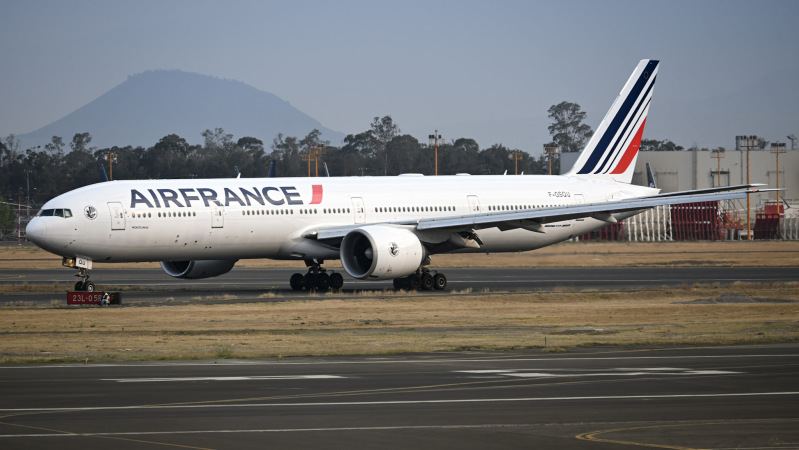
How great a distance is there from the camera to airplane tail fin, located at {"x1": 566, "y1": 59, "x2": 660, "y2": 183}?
49.0 meters

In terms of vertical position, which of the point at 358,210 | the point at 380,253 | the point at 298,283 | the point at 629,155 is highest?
the point at 629,155

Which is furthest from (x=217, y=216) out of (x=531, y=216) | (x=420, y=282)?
(x=531, y=216)

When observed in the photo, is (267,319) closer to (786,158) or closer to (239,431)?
(239,431)

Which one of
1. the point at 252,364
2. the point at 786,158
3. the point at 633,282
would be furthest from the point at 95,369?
the point at 786,158

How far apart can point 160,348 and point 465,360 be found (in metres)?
6.37

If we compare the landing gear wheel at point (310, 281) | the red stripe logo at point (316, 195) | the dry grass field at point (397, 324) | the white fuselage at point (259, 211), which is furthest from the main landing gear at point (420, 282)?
the red stripe logo at point (316, 195)

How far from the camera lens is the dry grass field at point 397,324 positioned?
23.2m

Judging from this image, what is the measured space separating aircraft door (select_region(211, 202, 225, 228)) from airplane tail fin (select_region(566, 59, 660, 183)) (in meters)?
16.9

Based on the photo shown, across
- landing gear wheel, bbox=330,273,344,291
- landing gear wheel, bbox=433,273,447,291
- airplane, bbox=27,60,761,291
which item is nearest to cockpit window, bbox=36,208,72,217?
airplane, bbox=27,60,761,291

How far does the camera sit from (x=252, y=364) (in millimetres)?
20516

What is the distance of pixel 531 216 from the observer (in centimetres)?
4025

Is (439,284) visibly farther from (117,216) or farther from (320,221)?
(117,216)

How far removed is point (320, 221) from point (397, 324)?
516 inches

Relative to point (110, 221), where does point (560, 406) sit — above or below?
below
